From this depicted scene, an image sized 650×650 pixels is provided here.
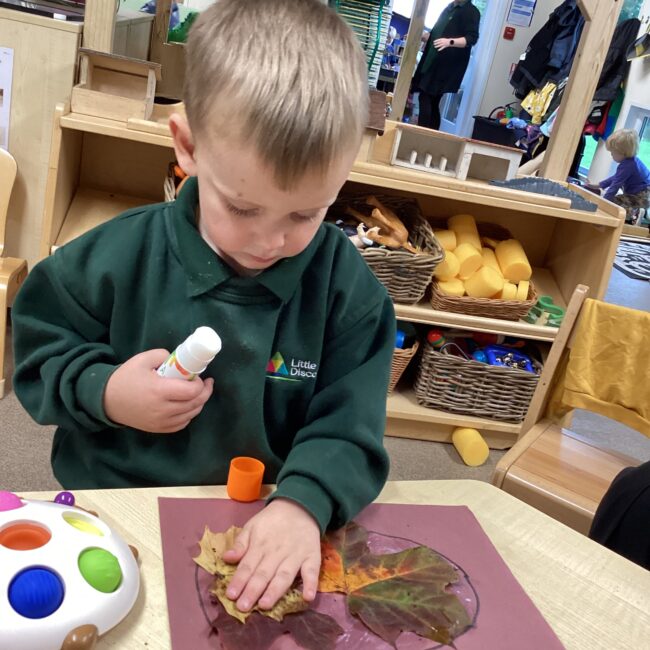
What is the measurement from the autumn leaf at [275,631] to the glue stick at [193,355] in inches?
7.2

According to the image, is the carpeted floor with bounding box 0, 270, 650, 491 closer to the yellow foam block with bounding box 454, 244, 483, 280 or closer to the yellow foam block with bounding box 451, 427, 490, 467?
the yellow foam block with bounding box 451, 427, 490, 467

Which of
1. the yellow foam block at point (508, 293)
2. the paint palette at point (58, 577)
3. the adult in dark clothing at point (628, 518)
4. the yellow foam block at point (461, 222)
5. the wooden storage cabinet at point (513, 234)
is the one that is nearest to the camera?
the paint palette at point (58, 577)

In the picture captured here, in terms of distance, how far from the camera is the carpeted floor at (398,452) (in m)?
1.53

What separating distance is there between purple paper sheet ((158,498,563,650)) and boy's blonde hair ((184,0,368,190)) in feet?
0.99

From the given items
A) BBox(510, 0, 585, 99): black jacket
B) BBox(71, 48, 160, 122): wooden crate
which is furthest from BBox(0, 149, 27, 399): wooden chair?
BBox(510, 0, 585, 99): black jacket

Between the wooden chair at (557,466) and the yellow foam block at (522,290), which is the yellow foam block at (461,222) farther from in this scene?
the wooden chair at (557,466)

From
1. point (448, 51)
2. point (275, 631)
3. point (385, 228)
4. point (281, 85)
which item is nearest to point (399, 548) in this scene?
point (275, 631)

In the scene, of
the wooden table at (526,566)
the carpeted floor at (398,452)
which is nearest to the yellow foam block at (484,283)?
the carpeted floor at (398,452)

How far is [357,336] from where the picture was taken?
71cm

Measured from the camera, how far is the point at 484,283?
185cm

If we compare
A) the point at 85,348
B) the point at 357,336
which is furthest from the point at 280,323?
the point at 85,348

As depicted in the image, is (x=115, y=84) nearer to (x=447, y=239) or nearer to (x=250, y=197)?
(x=447, y=239)

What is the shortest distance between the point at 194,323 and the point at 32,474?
107 cm

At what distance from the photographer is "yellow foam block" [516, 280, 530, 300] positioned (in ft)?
6.17
